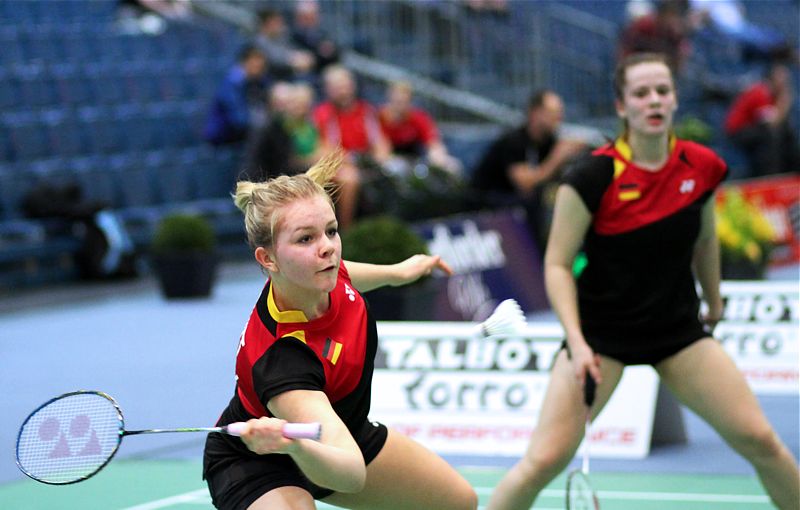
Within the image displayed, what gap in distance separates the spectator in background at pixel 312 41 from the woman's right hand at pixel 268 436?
1220 cm

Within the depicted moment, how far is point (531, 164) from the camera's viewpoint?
445 inches

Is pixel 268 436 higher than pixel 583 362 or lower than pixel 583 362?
higher

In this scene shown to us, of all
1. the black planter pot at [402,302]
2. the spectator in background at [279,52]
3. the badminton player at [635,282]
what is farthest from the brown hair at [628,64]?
the spectator in background at [279,52]

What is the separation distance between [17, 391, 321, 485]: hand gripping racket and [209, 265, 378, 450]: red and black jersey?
0.38 m

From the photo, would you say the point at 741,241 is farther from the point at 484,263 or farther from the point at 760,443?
the point at 760,443

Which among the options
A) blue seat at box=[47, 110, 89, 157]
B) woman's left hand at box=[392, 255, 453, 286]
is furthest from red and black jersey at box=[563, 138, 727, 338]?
blue seat at box=[47, 110, 89, 157]

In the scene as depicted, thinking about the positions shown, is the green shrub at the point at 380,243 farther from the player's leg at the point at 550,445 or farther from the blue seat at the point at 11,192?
the blue seat at the point at 11,192

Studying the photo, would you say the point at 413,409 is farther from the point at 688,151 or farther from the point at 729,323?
the point at 688,151

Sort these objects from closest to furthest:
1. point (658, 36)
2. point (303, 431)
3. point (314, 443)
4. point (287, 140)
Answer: point (303, 431) < point (314, 443) < point (287, 140) < point (658, 36)

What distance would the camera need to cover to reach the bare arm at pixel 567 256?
438 cm

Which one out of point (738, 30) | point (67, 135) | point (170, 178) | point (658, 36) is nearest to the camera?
point (67, 135)

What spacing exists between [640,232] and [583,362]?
0.52 m

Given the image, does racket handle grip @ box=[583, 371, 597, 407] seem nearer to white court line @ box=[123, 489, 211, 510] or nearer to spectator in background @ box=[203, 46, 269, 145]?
white court line @ box=[123, 489, 211, 510]

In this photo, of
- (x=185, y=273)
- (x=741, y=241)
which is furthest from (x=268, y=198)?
(x=741, y=241)
